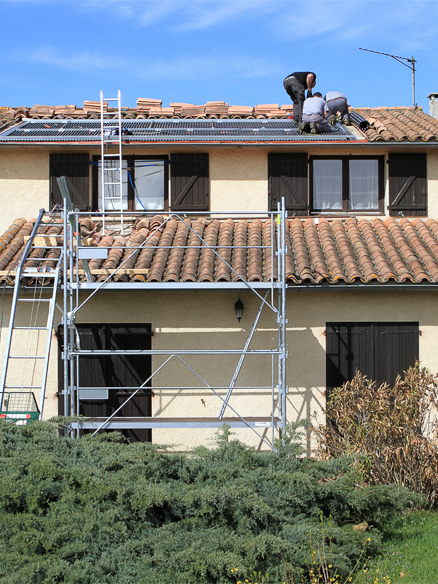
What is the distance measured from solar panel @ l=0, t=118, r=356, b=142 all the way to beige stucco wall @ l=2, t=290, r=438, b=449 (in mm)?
3437

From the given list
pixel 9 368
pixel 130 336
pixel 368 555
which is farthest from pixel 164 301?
pixel 368 555

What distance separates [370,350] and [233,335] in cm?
222

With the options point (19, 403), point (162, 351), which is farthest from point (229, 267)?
point (19, 403)

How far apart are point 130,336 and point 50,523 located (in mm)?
4522

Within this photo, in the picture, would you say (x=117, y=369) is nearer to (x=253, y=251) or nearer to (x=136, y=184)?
(x=253, y=251)

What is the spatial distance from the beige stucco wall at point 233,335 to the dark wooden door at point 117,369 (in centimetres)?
15

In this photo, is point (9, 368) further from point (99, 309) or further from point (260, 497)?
point (260, 497)

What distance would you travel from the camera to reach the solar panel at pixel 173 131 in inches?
428

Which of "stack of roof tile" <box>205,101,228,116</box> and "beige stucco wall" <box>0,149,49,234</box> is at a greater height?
"stack of roof tile" <box>205,101,228,116</box>

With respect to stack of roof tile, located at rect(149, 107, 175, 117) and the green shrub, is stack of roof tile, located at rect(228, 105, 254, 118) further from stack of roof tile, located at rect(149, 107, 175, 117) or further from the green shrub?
the green shrub

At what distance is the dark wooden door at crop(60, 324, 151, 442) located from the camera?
9.18 metres

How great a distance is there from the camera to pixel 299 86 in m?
12.3

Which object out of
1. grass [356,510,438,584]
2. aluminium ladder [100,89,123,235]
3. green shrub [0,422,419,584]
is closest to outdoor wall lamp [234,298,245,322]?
green shrub [0,422,419,584]

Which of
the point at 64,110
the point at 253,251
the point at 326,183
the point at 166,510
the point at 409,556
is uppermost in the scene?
the point at 64,110
